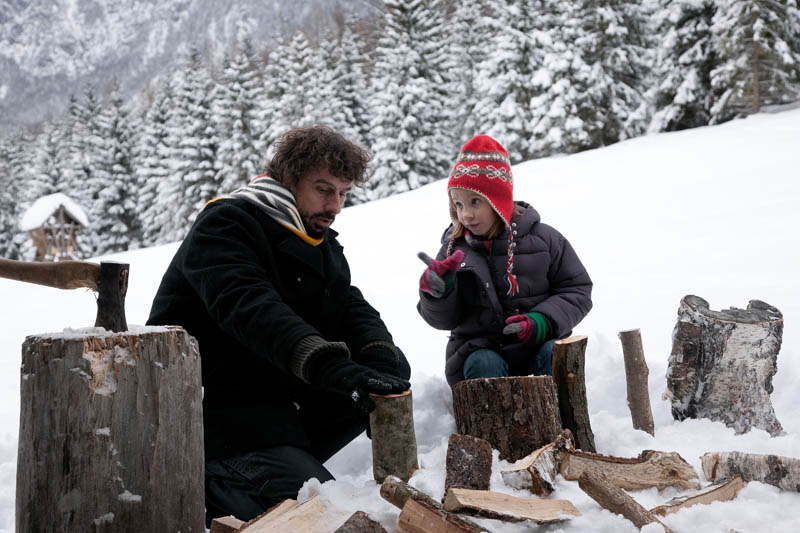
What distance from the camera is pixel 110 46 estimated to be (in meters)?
133

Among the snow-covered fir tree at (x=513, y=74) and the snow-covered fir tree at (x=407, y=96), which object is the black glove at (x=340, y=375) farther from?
the snow-covered fir tree at (x=407, y=96)

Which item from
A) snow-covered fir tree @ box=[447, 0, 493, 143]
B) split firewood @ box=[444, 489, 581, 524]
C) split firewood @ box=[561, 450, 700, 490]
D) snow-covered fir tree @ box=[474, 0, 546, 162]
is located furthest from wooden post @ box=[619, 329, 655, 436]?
snow-covered fir tree @ box=[447, 0, 493, 143]

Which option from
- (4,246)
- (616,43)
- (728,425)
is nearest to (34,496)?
(728,425)

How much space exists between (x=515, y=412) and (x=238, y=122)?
27.4 metres

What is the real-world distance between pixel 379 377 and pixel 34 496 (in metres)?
1.02

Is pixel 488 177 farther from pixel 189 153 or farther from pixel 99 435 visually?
pixel 189 153

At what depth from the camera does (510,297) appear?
3402mm

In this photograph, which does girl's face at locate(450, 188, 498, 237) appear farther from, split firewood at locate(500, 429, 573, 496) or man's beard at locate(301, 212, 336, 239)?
split firewood at locate(500, 429, 573, 496)

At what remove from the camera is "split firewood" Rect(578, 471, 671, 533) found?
70.9 inches

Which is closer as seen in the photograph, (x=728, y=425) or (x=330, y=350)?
(x=330, y=350)

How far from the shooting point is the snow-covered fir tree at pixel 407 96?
2453 centimetres

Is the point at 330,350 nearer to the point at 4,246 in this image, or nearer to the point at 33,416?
the point at 33,416

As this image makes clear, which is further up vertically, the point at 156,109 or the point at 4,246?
the point at 156,109

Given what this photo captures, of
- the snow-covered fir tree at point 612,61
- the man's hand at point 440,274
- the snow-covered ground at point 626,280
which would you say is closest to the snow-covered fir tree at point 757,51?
the snow-covered ground at point 626,280
